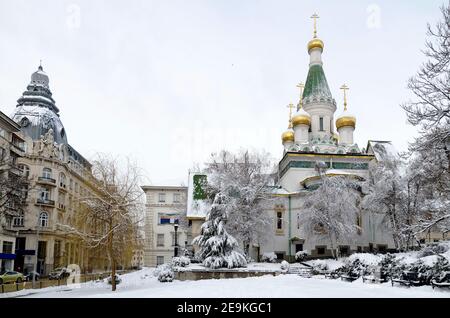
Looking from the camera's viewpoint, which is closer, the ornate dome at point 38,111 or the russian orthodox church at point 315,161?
the russian orthodox church at point 315,161

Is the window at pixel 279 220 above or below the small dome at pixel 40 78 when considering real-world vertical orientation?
below

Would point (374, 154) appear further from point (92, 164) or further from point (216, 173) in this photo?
point (92, 164)

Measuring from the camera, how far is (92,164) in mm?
23406

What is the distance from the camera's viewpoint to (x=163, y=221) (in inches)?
2470

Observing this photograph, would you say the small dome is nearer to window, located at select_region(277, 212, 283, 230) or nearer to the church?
the church

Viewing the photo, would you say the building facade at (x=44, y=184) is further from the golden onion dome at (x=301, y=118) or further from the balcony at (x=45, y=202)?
the golden onion dome at (x=301, y=118)

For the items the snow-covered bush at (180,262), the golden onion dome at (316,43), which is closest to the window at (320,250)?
the snow-covered bush at (180,262)

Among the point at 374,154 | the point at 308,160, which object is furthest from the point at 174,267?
the point at 374,154

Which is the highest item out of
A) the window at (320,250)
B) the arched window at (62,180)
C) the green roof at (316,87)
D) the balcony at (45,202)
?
the green roof at (316,87)

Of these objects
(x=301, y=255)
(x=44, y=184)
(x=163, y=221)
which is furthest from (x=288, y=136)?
(x=44, y=184)

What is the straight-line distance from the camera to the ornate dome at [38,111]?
46.3 m

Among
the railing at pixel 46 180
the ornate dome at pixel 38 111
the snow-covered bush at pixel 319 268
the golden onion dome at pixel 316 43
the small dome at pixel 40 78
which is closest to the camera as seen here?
the snow-covered bush at pixel 319 268

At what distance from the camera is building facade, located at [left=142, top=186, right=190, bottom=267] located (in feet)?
197

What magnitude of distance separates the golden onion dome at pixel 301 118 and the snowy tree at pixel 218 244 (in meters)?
20.6
